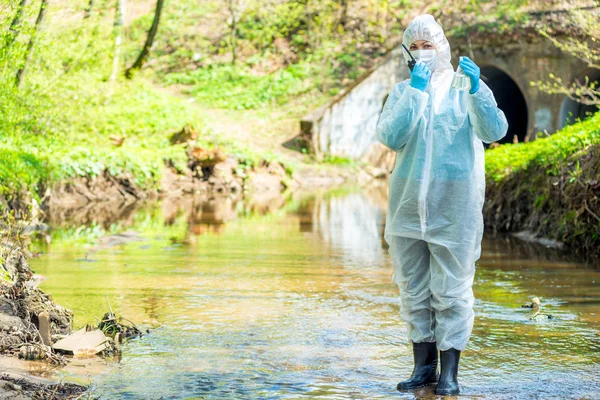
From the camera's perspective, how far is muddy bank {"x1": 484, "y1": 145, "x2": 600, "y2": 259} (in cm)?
1040

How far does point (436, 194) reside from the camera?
505 centimetres

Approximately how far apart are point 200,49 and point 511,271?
28.7 metres

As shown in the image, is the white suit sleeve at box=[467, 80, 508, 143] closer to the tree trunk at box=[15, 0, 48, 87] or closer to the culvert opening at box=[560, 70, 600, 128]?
the tree trunk at box=[15, 0, 48, 87]

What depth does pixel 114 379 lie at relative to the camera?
16.5 ft

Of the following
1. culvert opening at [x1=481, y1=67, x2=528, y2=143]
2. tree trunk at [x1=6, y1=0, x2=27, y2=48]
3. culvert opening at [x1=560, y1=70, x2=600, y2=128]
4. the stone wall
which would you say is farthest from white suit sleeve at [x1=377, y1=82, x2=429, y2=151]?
culvert opening at [x1=481, y1=67, x2=528, y2=143]

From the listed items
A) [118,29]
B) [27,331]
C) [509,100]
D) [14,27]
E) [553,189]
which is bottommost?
[27,331]

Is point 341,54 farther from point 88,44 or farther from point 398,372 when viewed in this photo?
point 398,372

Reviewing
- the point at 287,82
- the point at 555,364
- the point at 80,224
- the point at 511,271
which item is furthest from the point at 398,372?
the point at 287,82

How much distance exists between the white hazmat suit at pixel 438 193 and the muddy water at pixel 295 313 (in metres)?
0.45

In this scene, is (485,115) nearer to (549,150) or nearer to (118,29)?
(549,150)

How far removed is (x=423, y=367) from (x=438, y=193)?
99 centimetres

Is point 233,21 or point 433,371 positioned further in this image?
point 233,21

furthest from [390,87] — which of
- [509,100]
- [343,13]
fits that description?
[343,13]

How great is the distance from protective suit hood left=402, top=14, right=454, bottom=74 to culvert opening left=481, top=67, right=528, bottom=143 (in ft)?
86.5
